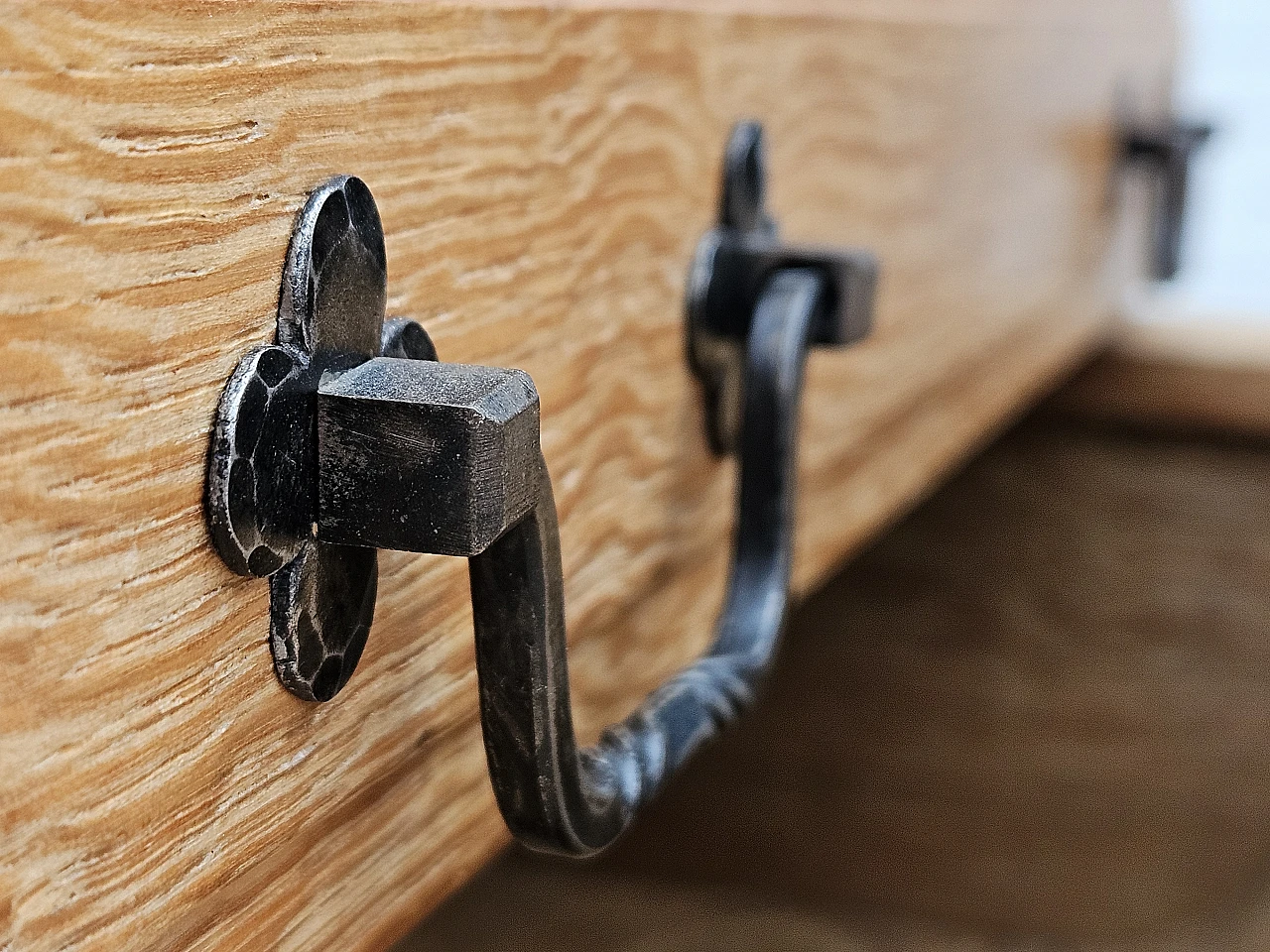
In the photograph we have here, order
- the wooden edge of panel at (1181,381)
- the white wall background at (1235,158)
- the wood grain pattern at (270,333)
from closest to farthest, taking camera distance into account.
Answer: the wood grain pattern at (270,333) < the wooden edge of panel at (1181,381) < the white wall background at (1235,158)

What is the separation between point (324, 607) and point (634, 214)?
122mm

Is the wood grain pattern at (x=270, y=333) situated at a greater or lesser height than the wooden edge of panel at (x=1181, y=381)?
greater

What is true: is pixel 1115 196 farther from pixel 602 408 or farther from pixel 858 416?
pixel 602 408

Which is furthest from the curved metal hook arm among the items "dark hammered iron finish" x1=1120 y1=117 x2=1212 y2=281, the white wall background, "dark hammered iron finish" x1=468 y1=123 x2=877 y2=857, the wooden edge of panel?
the white wall background

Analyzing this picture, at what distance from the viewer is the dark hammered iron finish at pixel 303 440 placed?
0.17m

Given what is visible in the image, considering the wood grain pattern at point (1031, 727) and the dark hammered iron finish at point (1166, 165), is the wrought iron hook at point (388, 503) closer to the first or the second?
the dark hammered iron finish at point (1166, 165)

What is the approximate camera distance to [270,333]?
181 mm

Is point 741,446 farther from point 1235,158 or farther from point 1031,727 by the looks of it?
point 1235,158

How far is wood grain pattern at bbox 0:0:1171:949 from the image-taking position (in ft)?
0.48

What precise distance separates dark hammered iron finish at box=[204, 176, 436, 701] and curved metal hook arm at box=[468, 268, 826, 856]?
2 centimetres

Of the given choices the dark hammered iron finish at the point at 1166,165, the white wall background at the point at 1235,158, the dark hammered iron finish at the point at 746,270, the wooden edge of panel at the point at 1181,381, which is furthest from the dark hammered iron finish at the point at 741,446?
the white wall background at the point at 1235,158

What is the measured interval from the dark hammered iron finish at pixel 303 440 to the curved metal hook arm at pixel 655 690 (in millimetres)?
23

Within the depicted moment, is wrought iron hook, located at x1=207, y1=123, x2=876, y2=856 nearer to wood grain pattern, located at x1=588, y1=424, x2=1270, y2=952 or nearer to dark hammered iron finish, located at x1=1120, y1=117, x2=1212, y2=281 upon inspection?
dark hammered iron finish, located at x1=1120, y1=117, x2=1212, y2=281

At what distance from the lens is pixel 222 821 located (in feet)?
0.60
